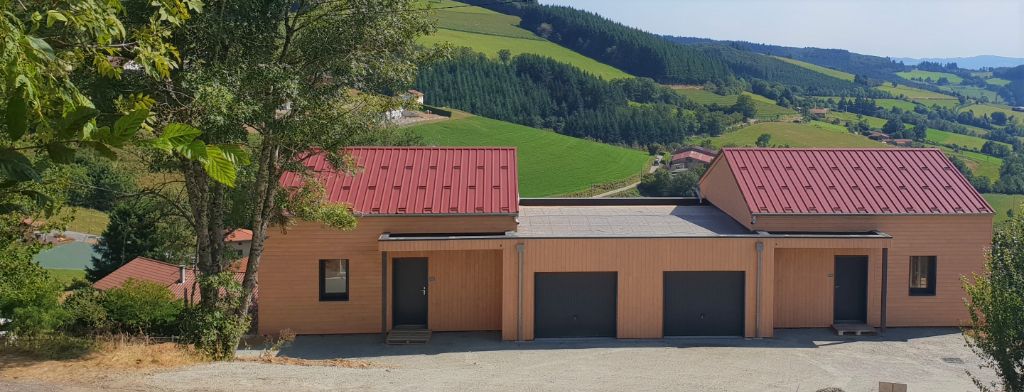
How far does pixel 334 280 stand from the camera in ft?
67.4

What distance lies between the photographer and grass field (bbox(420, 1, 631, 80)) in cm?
12219

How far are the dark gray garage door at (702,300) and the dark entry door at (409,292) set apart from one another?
5995 millimetres

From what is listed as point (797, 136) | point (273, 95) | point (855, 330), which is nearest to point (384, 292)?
point (273, 95)

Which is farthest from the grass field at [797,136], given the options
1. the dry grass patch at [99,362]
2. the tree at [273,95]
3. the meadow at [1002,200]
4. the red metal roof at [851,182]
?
the dry grass patch at [99,362]

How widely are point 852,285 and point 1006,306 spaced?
9.94 meters

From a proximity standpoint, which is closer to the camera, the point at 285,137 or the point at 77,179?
the point at 285,137

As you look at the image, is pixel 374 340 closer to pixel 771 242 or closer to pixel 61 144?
pixel 771 242

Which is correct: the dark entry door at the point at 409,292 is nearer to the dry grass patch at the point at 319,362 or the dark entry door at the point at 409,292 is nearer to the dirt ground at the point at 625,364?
the dirt ground at the point at 625,364

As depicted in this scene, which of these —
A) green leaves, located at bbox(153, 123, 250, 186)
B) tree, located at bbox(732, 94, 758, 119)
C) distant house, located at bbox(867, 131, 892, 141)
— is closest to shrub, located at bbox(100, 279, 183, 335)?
green leaves, located at bbox(153, 123, 250, 186)

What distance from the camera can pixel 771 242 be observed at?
19859 mm

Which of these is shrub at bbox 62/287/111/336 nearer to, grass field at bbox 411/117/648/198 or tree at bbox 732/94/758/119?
grass field at bbox 411/117/648/198

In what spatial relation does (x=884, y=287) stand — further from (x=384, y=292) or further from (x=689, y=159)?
(x=689, y=159)

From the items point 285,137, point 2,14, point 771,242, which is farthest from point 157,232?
point 2,14

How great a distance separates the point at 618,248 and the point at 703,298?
Answer: 2.49 m
